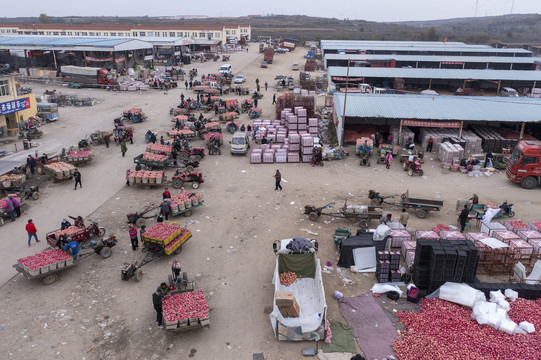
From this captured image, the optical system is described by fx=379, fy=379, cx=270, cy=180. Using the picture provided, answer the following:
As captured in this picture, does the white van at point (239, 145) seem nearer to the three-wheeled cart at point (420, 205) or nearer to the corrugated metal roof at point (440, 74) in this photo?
the three-wheeled cart at point (420, 205)

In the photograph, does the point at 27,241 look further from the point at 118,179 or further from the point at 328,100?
the point at 328,100

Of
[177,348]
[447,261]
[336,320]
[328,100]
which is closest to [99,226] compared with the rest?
[177,348]

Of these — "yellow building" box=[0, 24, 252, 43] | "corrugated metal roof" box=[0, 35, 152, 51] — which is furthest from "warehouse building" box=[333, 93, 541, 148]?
"yellow building" box=[0, 24, 252, 43]

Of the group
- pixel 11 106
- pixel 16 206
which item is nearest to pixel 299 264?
pixel 16 206

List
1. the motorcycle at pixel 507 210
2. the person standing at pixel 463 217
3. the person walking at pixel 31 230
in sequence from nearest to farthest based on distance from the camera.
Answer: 1. the person walking at pixel 31 230
2. the person standing at pixel 463 217
3. the motorcycle at pixel 507 210

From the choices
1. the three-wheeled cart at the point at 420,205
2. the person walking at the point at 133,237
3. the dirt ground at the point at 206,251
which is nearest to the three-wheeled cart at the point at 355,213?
the dirt ground at the point at 206,251
